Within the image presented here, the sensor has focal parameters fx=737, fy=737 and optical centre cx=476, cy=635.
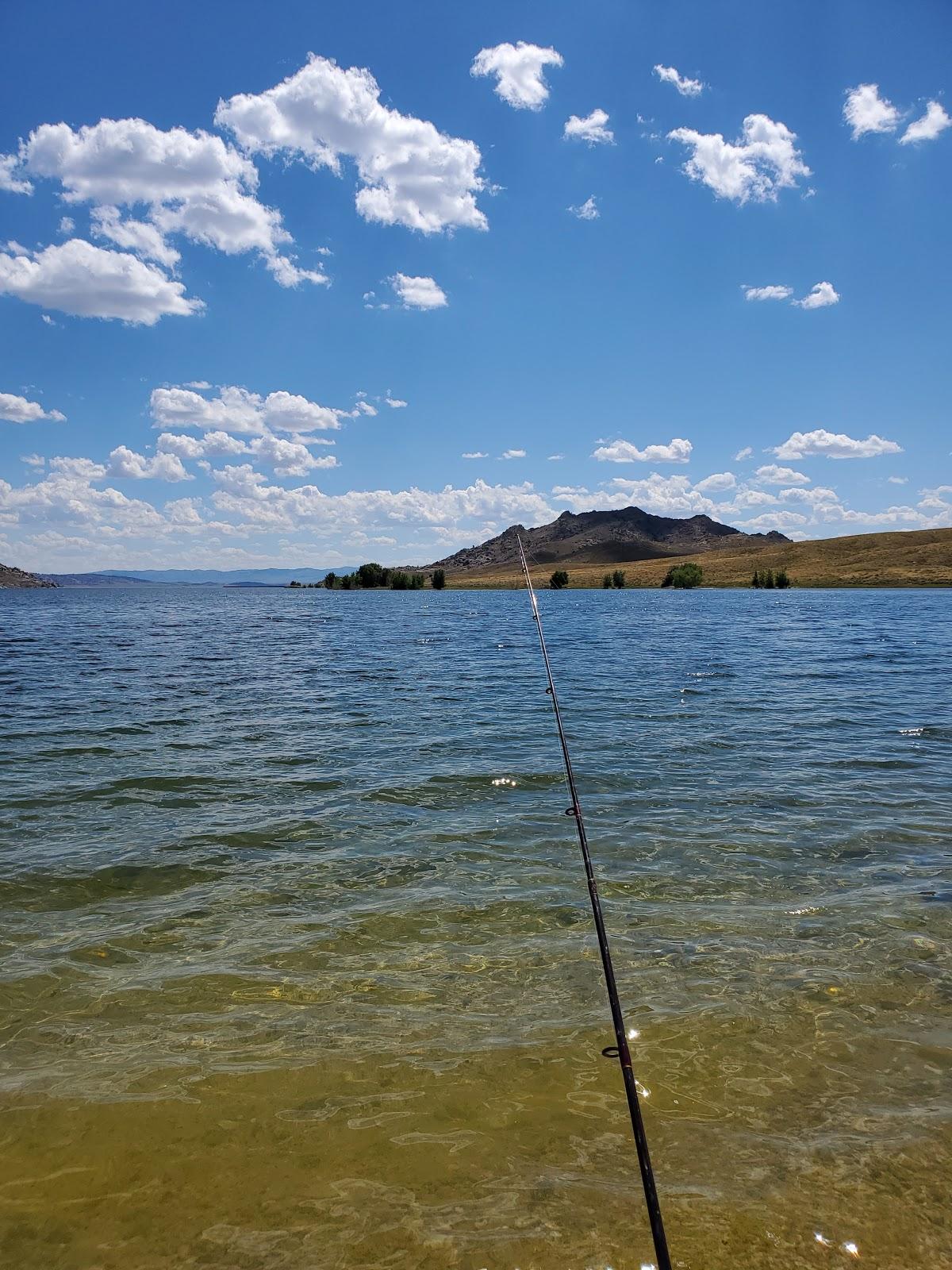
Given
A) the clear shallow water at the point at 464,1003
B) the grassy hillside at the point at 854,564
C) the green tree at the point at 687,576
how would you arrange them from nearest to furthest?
the clear shallow water at the point at 464,1003 < the grassy hillside at the point at 854,564 < the green tree at the point at 687,576

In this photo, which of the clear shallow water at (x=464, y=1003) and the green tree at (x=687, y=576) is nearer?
the clear shallow water at (x=464, y=1003)

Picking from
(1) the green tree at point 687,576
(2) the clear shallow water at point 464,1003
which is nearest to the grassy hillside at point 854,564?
(1) the green tree at point 687,576

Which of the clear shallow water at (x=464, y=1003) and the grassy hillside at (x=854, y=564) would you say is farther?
the grassy hillside at (x=854, y=564)

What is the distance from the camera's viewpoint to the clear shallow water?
162 inches

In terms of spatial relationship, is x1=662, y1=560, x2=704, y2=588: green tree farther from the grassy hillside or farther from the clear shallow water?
the clear shallow water

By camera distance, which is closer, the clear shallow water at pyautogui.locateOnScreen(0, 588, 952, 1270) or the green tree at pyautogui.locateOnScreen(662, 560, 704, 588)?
the clear shallow water at pyautogui.locateOnScreen(0, 588, 952, 1270)

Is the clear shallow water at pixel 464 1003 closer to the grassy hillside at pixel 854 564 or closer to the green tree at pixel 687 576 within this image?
the grassy hillside at pixel 854 564

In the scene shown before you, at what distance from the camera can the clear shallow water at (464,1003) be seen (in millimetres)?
4113

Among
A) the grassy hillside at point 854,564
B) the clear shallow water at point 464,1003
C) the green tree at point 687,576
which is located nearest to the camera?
the clear shallow water at point 464,1003

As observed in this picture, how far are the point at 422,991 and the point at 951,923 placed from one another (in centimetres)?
549

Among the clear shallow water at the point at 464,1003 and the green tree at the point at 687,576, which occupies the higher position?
the green tree at the point at 687,576

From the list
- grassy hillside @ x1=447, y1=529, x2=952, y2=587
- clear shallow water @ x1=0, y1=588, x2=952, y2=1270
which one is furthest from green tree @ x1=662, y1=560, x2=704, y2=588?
clear shallow water @ x1=0, y1=588, x2=952, y2=1270

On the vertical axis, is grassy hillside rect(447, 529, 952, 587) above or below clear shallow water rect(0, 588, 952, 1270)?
above

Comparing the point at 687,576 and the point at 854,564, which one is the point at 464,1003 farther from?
the point at 854,564
